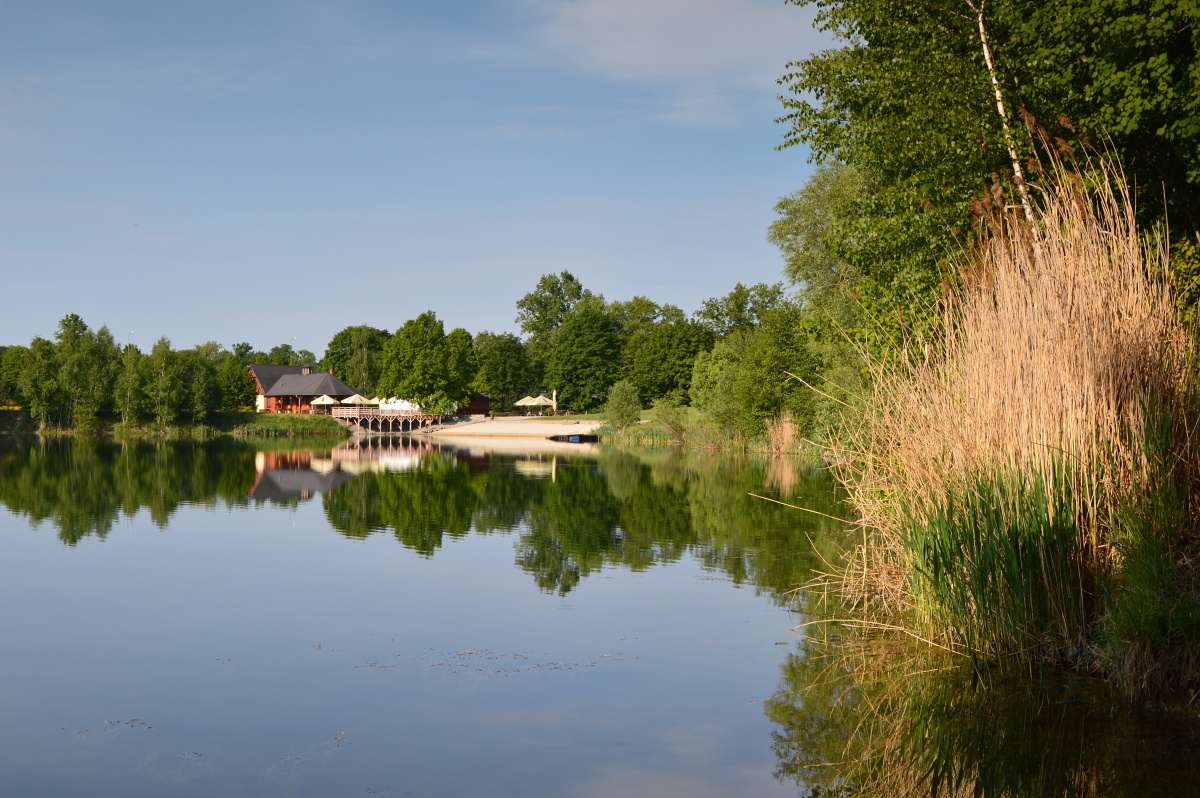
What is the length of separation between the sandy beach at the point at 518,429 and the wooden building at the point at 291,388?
21.1 m

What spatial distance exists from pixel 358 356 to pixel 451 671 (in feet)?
330

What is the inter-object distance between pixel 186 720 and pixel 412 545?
1130 centimetres

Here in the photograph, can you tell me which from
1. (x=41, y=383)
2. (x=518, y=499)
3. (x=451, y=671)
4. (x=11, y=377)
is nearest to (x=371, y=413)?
(x=41, y=383)

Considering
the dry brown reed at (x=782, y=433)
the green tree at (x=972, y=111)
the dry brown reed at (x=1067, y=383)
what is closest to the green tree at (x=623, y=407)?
the dry brown reed at (x=782, y=433)

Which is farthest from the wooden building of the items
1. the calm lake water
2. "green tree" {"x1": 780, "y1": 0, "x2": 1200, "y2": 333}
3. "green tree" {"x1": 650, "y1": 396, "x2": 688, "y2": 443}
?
"green tree" {"x1": 780, "y1": 0, "x2": 1200, "y2": 333}

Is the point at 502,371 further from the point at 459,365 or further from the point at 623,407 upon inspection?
the point at 623,407

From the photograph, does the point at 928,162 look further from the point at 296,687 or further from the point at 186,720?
the point at 186,720

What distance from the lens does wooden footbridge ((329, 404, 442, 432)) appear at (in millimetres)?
88188

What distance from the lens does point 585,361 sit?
319 ft

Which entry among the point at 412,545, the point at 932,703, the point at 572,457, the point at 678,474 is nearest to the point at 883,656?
the point at 932,703

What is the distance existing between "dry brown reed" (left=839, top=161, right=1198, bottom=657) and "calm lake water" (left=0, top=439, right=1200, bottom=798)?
1980 mm

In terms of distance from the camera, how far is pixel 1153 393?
933 cm

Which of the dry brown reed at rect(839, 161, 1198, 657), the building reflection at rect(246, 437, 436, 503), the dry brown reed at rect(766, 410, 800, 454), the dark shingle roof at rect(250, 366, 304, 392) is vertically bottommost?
the building reflection at rect(246, 437, 436, 503)

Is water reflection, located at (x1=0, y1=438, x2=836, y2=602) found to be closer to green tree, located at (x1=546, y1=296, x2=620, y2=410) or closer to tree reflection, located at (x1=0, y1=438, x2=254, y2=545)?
tree reflection, located at (x1=0, y1=438, x2=254, y2=545)
